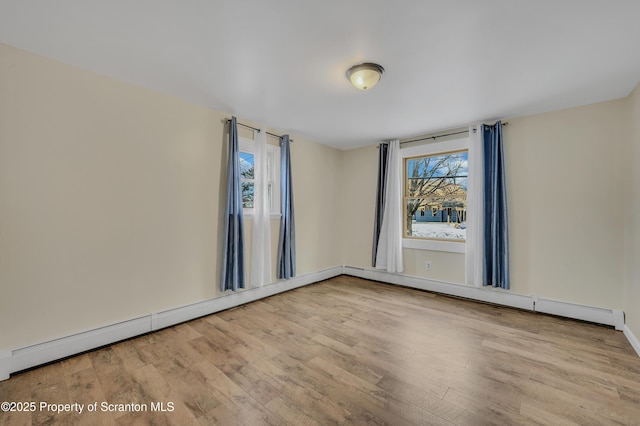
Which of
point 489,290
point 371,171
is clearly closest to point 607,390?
point 489,290

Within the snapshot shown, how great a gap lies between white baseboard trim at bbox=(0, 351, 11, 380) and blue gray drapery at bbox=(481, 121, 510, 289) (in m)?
4.87

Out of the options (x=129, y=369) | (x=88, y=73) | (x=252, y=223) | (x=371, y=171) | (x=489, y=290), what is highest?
(x=88, y=73)

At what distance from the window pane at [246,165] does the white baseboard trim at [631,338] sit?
4.43 m

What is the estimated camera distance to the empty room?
170cm

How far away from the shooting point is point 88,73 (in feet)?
7.70

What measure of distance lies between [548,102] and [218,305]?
4597mm

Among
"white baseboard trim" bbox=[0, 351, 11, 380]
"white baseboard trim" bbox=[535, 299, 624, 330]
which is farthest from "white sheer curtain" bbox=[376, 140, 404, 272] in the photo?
"white baseboard trim" bbox=[0, 351, 11, 380]

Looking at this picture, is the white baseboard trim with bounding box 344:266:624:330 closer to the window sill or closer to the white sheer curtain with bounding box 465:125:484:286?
the white sheer curtain with bounding box 465:125:484:286

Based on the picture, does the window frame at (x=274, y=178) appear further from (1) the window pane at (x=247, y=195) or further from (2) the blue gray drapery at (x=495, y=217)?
(2) the blue gray drapery at (x=495, y=217)

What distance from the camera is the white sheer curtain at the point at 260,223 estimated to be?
3.59 m

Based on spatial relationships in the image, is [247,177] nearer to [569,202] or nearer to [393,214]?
[393,214]

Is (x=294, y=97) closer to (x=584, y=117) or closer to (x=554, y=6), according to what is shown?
(x=554, y=6)

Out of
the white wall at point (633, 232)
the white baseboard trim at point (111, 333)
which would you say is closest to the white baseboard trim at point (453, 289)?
the white wall at point (633, 232)

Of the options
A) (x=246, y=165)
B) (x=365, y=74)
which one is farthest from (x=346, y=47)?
(x=246, y=165)
